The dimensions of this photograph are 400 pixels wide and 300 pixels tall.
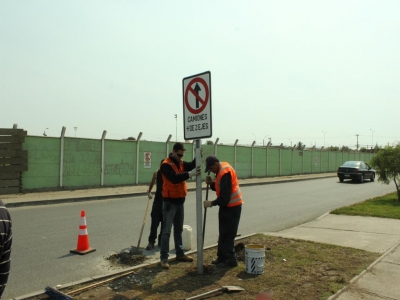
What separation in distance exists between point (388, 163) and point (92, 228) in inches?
476

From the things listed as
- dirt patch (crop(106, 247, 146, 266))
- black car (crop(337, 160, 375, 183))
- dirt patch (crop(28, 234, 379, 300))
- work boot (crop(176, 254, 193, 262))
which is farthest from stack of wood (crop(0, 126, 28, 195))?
black car (crop(337, 160, 375, 183))

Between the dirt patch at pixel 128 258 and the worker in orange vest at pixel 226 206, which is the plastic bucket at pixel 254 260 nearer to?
the worker in orange vest at pixel 226 206

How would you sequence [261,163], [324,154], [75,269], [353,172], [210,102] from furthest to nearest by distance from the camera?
[324,154], [261,163], [353,172], [75,269], [210,102]

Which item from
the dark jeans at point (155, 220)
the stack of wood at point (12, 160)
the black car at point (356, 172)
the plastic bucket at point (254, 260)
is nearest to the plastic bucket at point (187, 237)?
the dark jeans at point (155, 220)

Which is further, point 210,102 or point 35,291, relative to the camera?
point 210,102

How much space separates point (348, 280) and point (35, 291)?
164 inches

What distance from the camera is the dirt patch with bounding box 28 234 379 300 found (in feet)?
15.3

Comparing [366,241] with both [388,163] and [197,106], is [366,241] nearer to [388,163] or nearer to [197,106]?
[197,106]

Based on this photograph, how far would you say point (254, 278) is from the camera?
5250 millimetres

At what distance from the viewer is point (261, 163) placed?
29.6 metres

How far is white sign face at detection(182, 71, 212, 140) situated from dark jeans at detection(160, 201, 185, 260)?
1.30m

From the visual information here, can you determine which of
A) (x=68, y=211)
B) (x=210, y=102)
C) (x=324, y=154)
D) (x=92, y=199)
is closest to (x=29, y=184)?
(x=92, y=199)

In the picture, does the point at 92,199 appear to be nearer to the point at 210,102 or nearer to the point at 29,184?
the point at 29,184

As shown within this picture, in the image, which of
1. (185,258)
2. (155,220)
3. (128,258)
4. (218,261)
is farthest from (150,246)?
(218,261)
